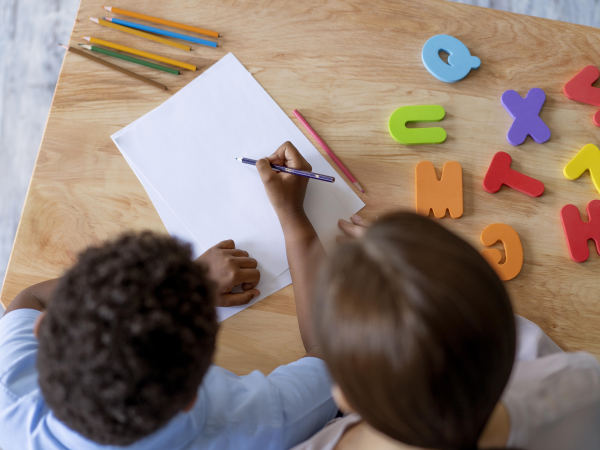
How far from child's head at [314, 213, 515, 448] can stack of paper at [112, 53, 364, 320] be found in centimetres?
36

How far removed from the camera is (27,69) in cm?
136

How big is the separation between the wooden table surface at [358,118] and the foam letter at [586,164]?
1 centimetres

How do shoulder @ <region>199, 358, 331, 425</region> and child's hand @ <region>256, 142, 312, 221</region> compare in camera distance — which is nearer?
shoulder @ <region>199, 358, 331, 425</region>

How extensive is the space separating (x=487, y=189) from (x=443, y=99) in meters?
0.18

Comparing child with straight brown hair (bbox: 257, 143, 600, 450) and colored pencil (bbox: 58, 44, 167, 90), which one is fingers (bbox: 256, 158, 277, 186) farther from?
child with straight brown hair (bbox: 257, 143, 600, 450)

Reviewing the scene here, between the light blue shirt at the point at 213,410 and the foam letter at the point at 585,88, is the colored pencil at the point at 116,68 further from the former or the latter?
the foam letter at the point at 585,88

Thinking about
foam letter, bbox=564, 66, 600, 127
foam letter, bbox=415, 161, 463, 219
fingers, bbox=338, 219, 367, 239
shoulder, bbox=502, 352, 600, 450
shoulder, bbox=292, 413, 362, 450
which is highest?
foam letter, bbox=564, 66, 600, 127

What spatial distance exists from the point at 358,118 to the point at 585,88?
40 centimetres

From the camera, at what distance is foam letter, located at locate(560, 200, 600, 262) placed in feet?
2.27

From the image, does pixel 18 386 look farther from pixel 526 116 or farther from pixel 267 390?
pixel 526 116

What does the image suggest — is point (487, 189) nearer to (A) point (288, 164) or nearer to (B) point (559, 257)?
(B) point (559, 257)

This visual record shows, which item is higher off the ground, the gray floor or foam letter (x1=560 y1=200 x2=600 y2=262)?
the gray floor

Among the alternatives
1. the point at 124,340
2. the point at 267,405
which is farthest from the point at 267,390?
the point at 124,340

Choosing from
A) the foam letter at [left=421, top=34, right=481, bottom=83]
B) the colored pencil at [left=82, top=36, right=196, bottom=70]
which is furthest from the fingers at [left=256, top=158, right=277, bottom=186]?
the foam letter at [left=421, top=34, right=481, bottom=83]
